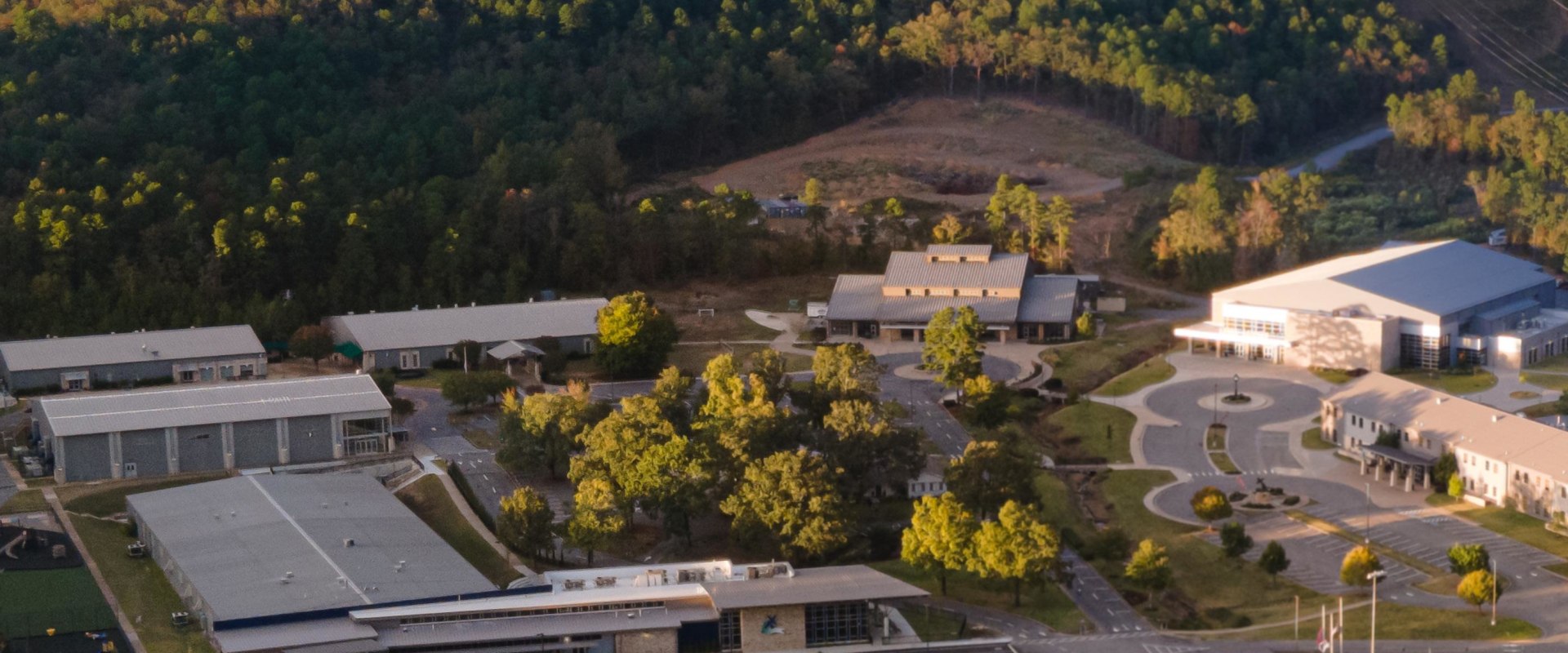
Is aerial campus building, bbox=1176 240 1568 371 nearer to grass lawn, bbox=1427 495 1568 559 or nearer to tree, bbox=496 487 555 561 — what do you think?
grass lawn, bbox=1427 495 1568 559

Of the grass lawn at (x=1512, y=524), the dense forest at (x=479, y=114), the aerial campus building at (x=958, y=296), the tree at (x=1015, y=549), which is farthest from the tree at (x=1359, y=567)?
the dense forest at (x=479, y=114)

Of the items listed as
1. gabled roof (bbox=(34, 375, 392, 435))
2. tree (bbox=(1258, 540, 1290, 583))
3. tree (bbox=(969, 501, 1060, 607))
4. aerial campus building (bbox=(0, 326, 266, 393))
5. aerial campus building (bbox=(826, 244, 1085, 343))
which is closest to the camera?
tree (bbox=(969, 501, 1060, 607))

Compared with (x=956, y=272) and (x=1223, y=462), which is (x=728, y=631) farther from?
(x=956, y=272)

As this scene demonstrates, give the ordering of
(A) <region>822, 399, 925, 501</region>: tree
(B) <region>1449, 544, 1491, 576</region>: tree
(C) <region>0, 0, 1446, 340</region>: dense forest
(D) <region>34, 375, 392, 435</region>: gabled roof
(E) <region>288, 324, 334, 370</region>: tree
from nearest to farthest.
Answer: (B) <region>1449, 544, 1491, 576</region>: tree, (A) <region>822, 399, 925, 501</region>: tree, (D) <region>34, 375, 392, 435</region>: gabled roof, (E) <region>288, 324, 334, 370</region>: tree, (C) <region>0, 0, 1446, 340</region>: dense forest

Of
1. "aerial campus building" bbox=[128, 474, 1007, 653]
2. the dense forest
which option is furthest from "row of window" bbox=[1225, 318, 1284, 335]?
"aerial campus building" bbox=[128, 474, 1007, 653]

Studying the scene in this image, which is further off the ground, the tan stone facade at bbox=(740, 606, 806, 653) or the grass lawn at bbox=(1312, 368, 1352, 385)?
the grass lawn at bbox=(1312, 368, 1352, 385)

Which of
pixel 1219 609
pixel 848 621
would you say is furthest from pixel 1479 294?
pixel 848 621
